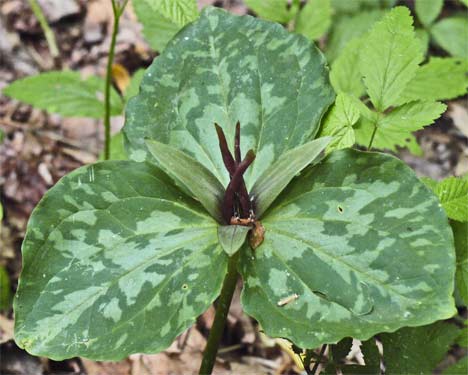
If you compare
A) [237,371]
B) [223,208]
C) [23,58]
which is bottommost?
[237,371]

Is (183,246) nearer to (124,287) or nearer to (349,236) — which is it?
(124,287)

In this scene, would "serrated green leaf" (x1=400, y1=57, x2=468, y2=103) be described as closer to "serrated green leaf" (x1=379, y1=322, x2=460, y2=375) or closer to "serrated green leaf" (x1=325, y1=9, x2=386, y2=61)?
"serrated green leaf" (x1=325, y1=9, x2=386, y2=61)

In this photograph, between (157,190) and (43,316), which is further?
(157,190)

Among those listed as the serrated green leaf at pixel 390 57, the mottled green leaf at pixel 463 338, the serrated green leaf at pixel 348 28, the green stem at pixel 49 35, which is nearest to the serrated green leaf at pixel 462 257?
the mottled green leaf at pixel 463 338

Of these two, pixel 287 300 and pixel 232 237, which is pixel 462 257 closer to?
pixel 287 300

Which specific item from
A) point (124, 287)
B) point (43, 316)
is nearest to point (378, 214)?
point (124, 287)

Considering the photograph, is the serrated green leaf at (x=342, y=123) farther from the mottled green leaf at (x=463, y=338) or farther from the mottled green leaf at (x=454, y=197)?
the mottled green leaf at (x=463, y=338)

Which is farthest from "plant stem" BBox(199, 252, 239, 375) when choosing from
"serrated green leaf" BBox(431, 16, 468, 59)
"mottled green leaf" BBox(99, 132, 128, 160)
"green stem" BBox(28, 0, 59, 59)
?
"green stem" BBox(28, 0, 59, 59)
